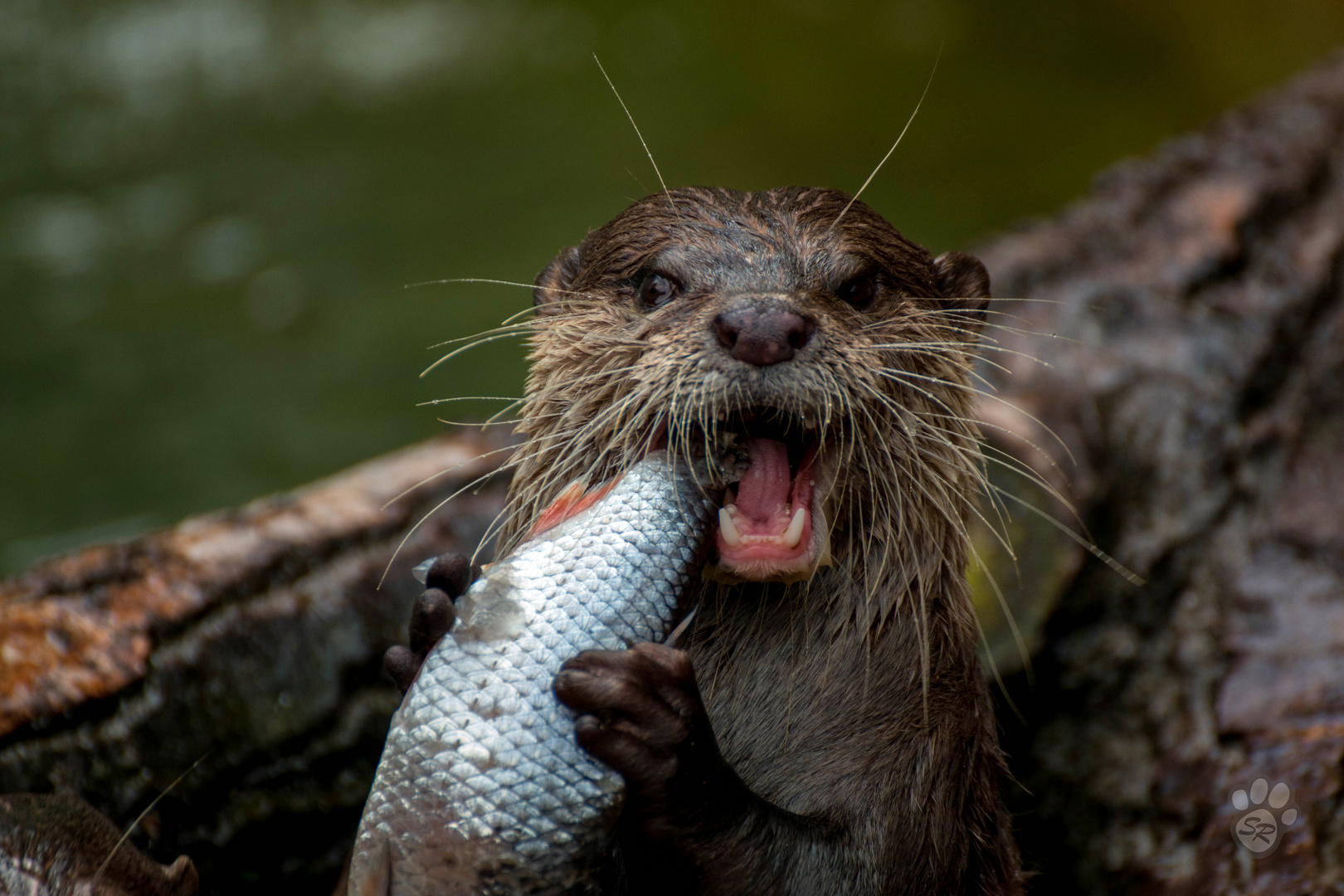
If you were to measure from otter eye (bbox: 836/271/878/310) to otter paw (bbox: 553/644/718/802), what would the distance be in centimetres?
81

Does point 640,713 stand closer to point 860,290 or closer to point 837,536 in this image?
point 837,536

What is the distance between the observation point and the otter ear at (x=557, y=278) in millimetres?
2570

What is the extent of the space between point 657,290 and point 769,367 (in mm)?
440

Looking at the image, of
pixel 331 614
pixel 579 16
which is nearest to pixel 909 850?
pixel 331 614

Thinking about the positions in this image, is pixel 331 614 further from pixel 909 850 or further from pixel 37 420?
pixel 37 420

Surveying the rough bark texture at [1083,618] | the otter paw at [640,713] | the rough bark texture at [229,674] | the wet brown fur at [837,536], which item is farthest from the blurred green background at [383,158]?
the otter paw at [640,713]

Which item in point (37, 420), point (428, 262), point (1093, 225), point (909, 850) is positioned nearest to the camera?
point (909, 850)

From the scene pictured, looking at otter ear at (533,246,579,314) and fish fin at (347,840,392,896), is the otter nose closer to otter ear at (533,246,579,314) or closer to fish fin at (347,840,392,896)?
otter ear at (533,246,579,314)

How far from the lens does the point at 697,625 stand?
2.32 metres

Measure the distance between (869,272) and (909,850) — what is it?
102 cm

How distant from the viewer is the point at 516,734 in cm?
158

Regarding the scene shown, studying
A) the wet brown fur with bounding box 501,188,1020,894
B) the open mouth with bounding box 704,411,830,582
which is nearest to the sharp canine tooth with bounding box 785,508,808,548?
the open mouth with bounding box 704,411,830,582

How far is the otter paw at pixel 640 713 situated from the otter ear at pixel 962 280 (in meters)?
1.16

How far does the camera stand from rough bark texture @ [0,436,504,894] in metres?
2.67
